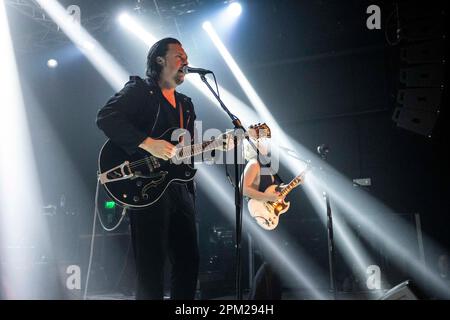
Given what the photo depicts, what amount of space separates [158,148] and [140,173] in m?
0.20

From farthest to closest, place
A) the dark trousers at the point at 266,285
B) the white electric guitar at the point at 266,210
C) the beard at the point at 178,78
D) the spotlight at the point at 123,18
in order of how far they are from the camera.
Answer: the spotlight at the point at 123,18, the white electric guitar at the point at 266,210, the dark trousers at the point at 266,285, the beard at the point at 178,78

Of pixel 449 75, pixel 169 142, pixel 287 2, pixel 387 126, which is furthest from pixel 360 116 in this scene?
pixel 169 142

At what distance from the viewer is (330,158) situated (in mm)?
8023

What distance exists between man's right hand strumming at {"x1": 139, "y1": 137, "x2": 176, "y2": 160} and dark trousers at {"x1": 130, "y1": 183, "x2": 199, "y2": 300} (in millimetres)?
182

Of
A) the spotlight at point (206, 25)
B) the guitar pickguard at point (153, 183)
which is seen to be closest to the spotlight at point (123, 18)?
the spotlight at point (206, 25)

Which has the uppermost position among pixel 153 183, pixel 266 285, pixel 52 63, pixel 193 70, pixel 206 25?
pixel 206 25

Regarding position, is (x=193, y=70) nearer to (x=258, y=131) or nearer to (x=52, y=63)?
(x=258, y=131)

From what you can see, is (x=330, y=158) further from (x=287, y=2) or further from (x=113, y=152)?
(x=113, y=152)

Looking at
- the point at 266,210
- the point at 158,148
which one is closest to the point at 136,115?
the point at 158,148

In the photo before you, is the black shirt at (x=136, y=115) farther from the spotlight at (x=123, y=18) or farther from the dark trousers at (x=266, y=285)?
the spotlight at (x=123, y=18)

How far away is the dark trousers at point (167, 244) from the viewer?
2248 mm

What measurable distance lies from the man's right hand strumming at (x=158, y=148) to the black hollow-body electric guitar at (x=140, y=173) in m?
0.04

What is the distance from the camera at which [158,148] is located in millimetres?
2436

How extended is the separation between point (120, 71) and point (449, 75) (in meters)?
5.81
